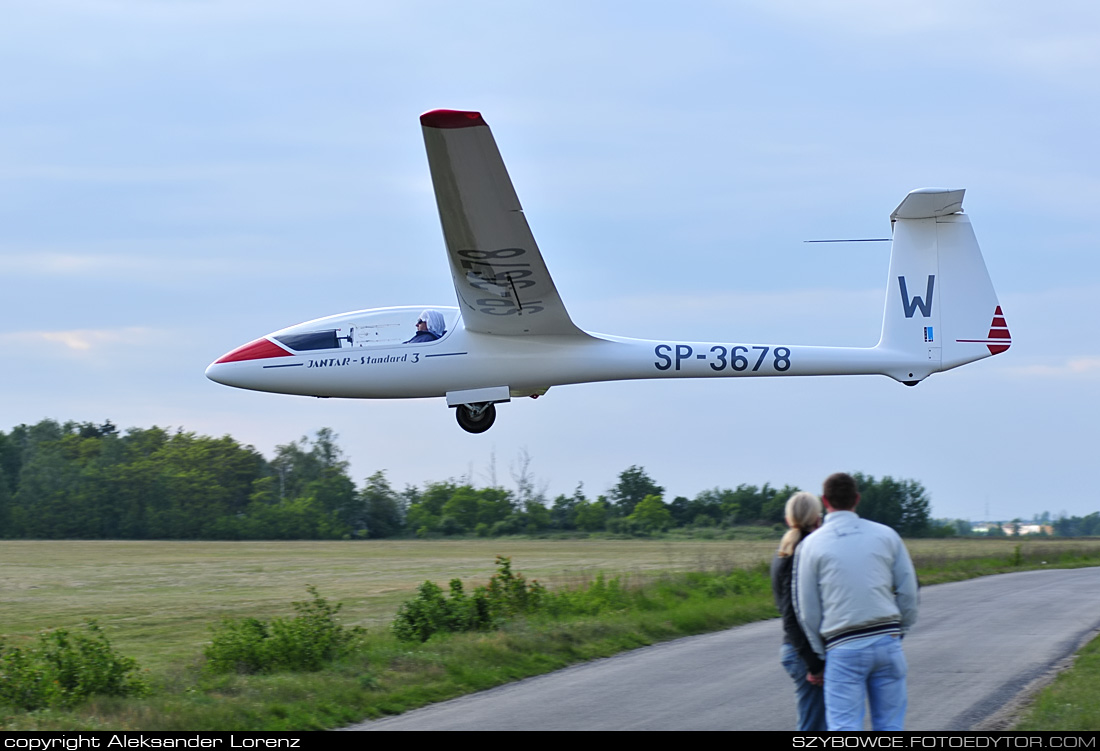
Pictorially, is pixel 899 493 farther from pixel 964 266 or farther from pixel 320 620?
pixel 320 620

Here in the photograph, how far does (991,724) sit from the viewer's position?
10.8m

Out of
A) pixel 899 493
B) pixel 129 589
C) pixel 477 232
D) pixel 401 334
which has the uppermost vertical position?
pixel 477 232

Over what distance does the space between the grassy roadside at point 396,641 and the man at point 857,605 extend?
6.82 meters

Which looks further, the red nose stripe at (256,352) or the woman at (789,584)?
the red nose stripe at (256,352)

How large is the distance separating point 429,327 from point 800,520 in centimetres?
1011

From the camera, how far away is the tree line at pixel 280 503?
4678 centimetres

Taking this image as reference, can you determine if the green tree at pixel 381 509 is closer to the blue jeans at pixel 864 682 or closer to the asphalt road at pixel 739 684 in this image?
the asphalt road at pixel 739 684

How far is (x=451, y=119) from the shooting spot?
1327 cm

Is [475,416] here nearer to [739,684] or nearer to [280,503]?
[739,684]

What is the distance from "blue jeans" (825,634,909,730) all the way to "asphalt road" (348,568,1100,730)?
4.64 m

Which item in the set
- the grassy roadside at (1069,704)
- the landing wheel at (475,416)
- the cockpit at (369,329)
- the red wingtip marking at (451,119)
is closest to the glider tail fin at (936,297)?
the grassy roadside at (1069,704)
